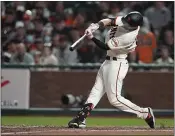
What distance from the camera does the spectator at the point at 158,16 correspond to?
1489cm

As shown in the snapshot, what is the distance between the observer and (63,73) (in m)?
14.0

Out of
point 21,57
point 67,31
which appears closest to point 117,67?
point 21,57

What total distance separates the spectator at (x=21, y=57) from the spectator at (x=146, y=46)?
269 cm

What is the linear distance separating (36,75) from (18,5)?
2573 millimetres

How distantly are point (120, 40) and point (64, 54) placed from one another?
5.62 metres

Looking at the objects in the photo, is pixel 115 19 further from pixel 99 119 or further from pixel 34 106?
pixel 34 106

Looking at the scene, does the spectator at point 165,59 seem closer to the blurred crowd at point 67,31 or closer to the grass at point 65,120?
the blurred crowd at point 67,31

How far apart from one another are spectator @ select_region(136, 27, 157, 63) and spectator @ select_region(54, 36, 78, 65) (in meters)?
1.62

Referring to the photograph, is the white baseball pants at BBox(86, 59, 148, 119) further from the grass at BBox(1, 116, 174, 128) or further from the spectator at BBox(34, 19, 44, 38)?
the spectator at BBox(34, 19, 44, 38)

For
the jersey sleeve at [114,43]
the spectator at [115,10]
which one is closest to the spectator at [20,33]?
the spectator at [115,10]

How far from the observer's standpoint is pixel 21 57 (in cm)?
1404

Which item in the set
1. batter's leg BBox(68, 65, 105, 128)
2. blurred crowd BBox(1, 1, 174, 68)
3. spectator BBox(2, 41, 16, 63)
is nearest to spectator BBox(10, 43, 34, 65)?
blurred crowd BBox(1, 1, 174, 68)

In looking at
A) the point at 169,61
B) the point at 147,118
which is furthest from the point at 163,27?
the point at 147,118

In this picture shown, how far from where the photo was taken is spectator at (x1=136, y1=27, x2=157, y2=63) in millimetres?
14039
